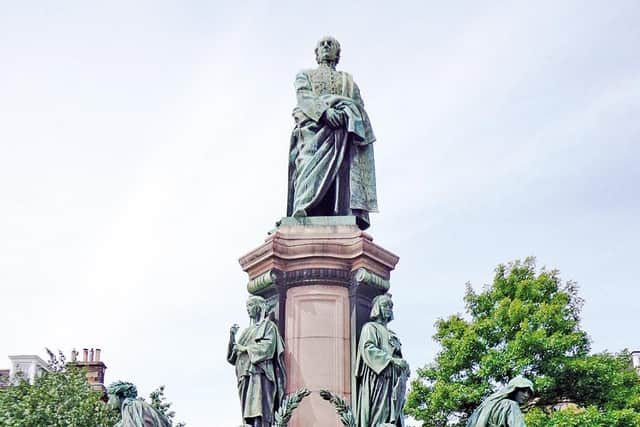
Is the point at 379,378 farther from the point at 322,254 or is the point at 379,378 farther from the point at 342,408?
the point at 322,254

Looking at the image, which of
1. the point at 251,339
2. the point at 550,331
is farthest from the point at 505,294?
the point at 251,339

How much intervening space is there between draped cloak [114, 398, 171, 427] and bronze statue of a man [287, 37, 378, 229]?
11.8 ft

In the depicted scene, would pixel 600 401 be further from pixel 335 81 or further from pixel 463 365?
pixel 335 81

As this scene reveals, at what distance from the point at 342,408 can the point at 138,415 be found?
2.57m

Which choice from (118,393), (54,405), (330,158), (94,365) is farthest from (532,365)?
(94,365)

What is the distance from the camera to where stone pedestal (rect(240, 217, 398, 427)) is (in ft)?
40.0

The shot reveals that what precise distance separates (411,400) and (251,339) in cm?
1942

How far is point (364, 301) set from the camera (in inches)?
500

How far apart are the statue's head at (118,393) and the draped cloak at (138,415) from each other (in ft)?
0.32

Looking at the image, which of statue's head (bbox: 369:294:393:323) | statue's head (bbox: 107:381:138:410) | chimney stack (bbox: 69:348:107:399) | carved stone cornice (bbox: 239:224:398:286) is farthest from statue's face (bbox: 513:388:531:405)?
chimney stack (bbox: 69:348:107:399)

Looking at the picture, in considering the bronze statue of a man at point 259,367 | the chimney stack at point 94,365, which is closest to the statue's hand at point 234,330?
the bronze statue of a man at point 259,367

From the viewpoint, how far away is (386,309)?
39.9ft

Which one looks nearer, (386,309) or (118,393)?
(118,393)

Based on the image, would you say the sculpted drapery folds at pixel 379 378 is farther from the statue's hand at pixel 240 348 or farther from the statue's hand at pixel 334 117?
the statue's hand at pixel 334 117
